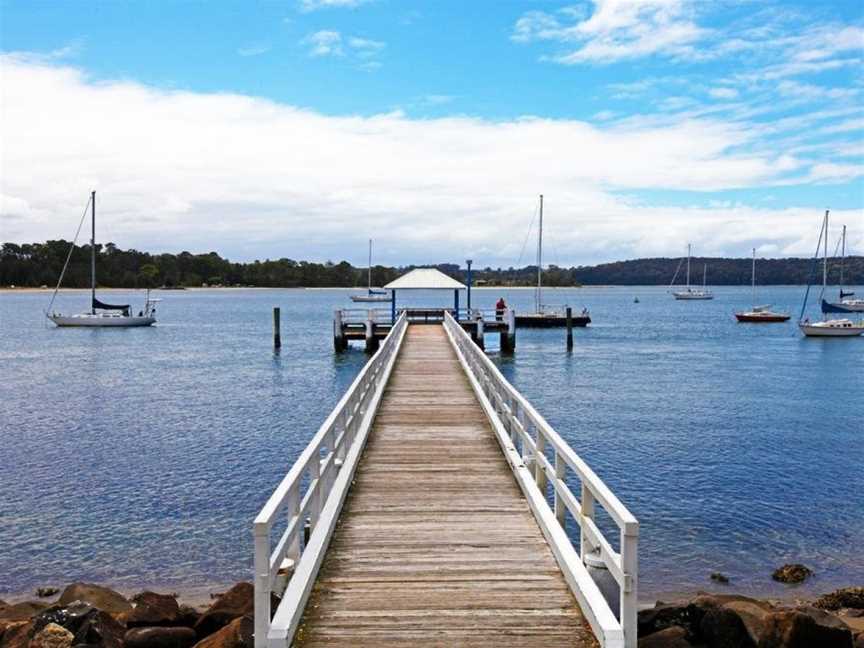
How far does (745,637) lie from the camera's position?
8.73 m

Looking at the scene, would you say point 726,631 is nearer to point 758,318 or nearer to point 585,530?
point 585,530

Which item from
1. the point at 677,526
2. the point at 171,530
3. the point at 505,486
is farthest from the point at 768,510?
the point at 171,530

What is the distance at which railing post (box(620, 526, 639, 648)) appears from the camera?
18.3 feet

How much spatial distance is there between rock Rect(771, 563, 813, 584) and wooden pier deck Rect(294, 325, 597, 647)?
5102 mm

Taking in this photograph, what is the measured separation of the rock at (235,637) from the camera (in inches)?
294

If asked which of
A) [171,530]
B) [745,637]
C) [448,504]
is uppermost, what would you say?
[448,504]

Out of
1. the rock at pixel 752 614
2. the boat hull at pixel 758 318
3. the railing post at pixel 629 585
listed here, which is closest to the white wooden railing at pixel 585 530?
the railing post at pixel 629 585

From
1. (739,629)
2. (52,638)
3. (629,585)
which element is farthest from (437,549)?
(52,638)

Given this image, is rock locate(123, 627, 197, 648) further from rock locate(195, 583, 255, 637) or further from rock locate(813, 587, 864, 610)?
rock locate(813, 587, 864, 610)

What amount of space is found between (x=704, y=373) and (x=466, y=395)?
27512 millimetres

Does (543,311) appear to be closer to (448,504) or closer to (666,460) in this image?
(666,460)

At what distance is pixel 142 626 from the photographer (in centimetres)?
948

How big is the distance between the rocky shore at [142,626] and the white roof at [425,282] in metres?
30.8

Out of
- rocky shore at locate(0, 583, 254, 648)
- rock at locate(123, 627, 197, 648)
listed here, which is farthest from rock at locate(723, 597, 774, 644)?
rock at locate(123, 627, 197, 648)
